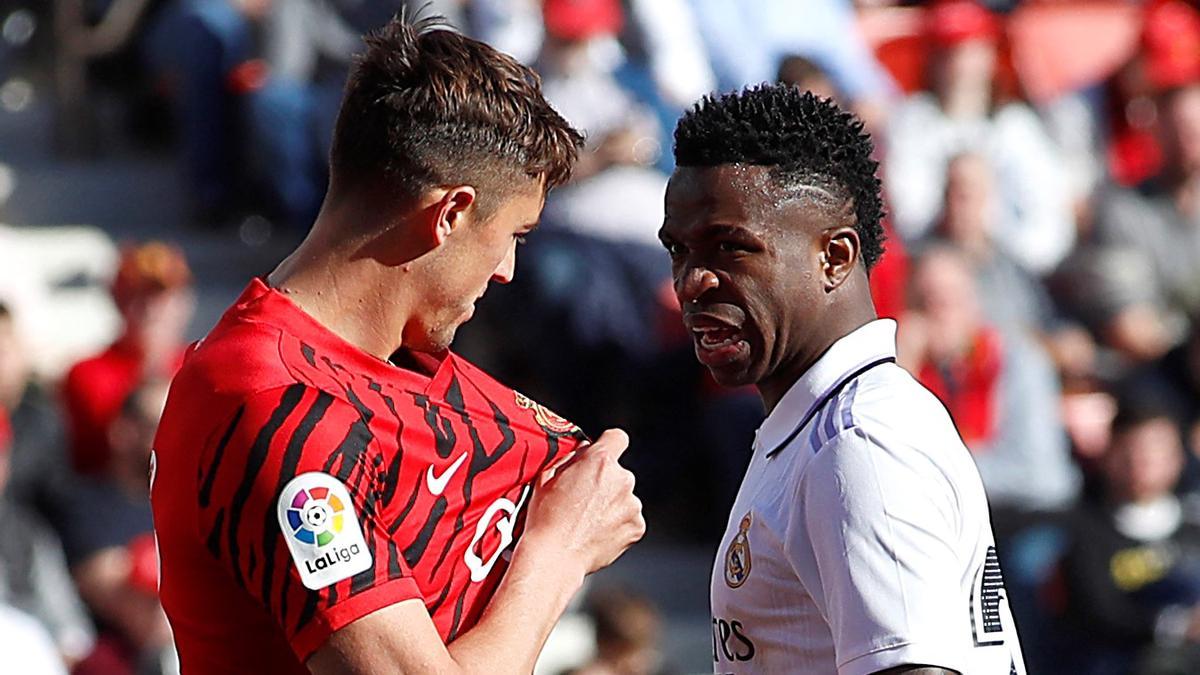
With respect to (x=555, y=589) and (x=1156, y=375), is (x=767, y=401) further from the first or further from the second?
(x=1156, y=375)

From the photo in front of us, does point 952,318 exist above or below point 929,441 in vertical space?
below

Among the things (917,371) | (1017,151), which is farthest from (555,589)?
(1017,151)

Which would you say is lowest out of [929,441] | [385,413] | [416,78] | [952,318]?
[952,318]

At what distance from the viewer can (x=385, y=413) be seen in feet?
7.47

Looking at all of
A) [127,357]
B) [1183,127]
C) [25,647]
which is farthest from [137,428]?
[1183,127]

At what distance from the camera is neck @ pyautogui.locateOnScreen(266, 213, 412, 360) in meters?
2.33

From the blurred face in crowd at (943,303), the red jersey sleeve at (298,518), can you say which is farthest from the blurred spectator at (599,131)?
the red jersey sleeve at (298,518)

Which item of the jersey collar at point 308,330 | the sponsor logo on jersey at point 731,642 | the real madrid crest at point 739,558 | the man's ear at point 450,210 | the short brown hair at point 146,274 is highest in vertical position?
the man's ear at point 450,210

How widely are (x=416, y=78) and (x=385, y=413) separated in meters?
0.41

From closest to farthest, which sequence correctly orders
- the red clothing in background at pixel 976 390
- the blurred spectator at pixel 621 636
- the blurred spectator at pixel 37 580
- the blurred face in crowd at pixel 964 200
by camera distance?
the blurred spectator at pixel 37 580
the blurred spectator at pixel 621 636
the red clothing in background at pixel 976 390
the blurred face in crowd at pixel 964 200

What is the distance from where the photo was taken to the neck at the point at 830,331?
7.89ft

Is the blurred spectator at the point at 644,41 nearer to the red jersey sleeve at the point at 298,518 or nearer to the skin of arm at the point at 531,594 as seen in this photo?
the skin of arm at the point at 531,594

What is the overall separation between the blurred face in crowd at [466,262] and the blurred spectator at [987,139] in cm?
450

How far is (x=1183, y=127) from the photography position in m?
7.26
